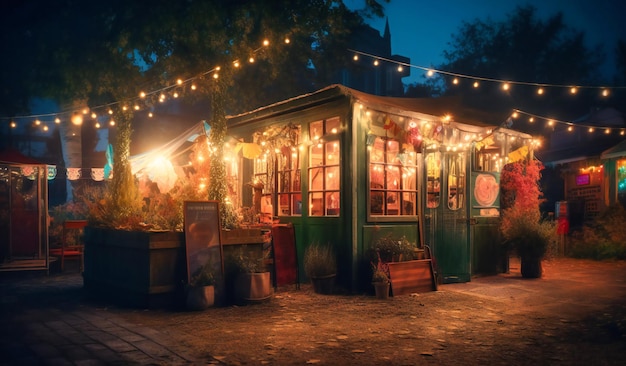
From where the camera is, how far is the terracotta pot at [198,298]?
7145 millimetres

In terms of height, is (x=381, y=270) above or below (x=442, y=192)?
below

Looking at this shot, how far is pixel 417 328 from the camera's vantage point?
6164 mm

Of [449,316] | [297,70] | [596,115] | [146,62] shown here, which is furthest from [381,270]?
[596,115]

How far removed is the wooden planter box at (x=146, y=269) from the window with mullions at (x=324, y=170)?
9.90 feet

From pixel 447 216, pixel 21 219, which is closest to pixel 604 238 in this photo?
pixel 447 216

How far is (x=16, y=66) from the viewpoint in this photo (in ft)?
50.7

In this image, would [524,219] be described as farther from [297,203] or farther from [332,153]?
[297,203]

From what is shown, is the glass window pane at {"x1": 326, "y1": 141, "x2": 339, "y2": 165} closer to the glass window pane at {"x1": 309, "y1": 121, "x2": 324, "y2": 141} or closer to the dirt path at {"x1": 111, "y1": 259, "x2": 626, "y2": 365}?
the glass window pane at {"x1": 309, "y1": 121, "x2": 324, "y2": 141}

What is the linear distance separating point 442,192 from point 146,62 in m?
9.97

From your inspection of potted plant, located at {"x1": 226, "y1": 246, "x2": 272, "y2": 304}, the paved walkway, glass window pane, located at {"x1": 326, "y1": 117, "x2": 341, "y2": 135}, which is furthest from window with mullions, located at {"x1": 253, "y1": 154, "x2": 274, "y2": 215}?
the paved walkway

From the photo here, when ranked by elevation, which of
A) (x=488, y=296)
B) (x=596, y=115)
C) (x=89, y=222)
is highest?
(x=596, y=115)

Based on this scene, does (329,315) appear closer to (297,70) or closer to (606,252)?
(606,252)

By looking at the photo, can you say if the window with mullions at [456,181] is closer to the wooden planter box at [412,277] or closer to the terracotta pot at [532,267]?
the wooden planter box at [412,277]

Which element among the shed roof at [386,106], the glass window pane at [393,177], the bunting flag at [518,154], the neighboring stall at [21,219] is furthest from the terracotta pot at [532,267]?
the neighboring stall at [21,219]
